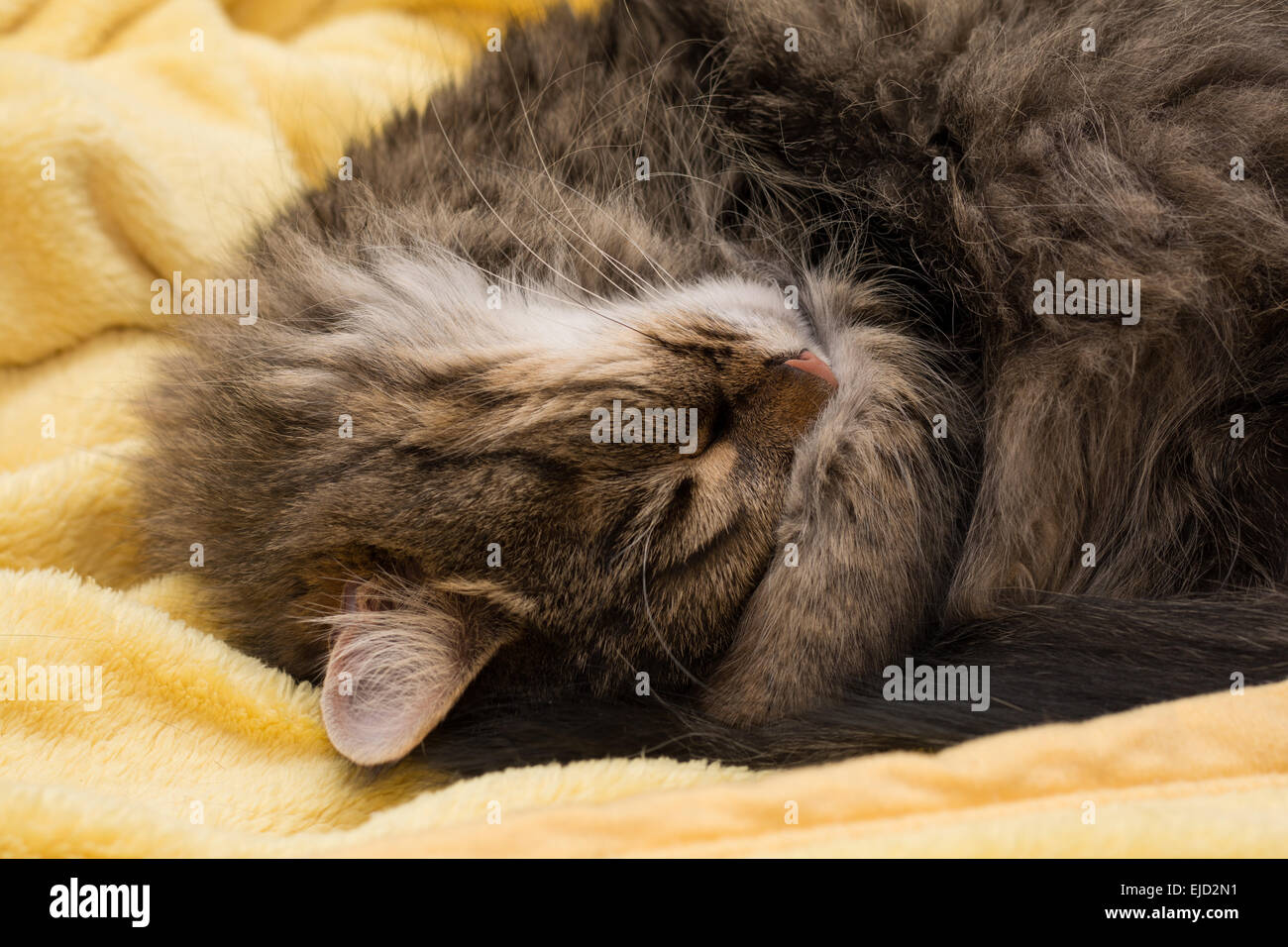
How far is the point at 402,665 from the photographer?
1.20m

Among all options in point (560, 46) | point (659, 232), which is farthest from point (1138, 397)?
point (560, 46)

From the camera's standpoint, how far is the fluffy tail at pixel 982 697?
1066 mm

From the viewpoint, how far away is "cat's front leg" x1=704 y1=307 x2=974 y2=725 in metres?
1.19

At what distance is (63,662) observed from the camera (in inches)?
50.3

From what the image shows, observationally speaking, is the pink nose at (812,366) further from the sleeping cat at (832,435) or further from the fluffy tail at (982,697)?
the fluffy tail at (982,697)

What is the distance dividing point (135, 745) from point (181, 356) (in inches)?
23.0

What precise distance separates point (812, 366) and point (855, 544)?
23 cm

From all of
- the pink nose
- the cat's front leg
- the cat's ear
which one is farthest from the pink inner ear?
the pink nose

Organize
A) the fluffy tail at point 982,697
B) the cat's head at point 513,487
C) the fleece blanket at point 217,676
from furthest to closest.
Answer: the cat's head at point 513,487, the fluffy tail at point 982,697, the fleece blanket at point 217,676

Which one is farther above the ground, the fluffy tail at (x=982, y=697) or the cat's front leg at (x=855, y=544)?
the cat's front leg at (x=855, y=544)

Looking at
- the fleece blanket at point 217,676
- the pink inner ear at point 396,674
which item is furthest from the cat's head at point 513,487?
the fleece blanket at point 217,676

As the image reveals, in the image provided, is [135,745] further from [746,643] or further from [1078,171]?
[1078,171]

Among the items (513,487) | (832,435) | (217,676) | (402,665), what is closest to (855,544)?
(832,435)

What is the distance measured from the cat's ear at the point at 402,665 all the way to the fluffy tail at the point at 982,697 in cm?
8
